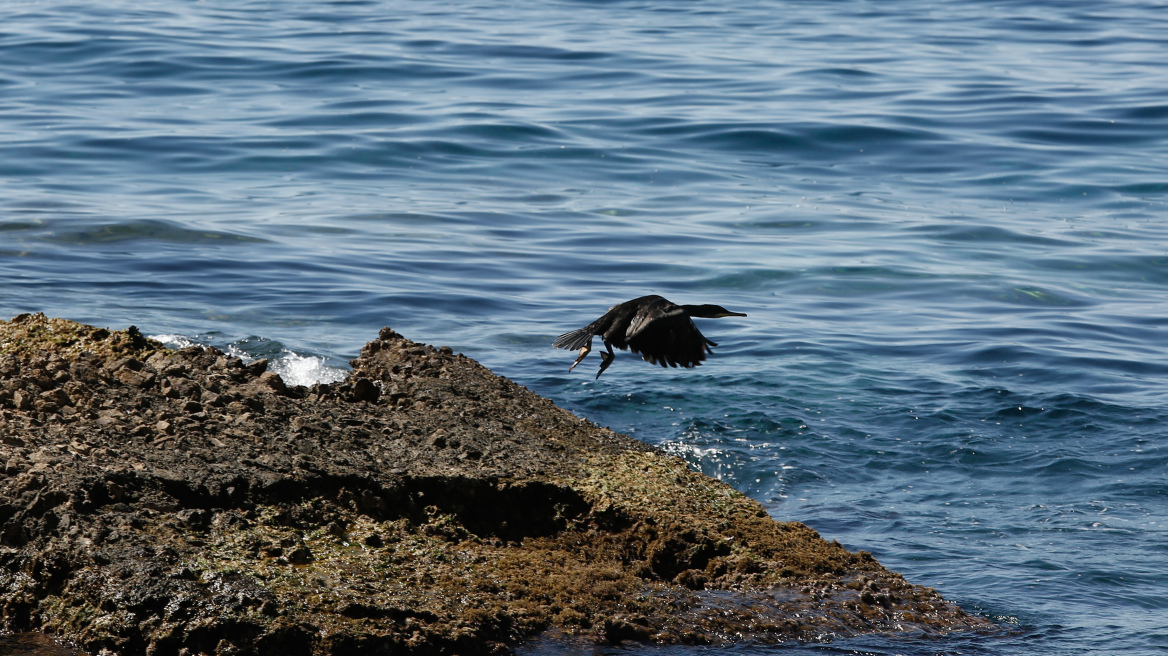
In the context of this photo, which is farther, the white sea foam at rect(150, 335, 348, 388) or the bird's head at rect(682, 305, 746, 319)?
the white sea foam at rect(150, 335, 348, 388)

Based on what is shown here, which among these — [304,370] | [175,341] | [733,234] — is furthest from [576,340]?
[733,234]

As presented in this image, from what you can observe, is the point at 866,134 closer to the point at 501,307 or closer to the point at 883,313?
the point at 883,313

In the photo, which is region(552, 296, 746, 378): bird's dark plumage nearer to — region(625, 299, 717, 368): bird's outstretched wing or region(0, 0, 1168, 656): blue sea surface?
region(625, 299, 717, 368): bird's outstretched wing

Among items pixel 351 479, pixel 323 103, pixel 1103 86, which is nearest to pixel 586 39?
pixel 323 103

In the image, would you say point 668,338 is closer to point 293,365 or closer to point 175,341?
point 293,365

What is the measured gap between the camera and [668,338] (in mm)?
4672

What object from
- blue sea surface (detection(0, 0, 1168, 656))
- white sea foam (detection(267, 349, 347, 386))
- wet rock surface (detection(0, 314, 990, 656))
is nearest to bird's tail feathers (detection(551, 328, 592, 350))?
wet rock surface (detection(0, 314, 990, 656))

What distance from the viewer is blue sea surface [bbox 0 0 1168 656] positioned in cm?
605

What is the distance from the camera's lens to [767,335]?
890 cm

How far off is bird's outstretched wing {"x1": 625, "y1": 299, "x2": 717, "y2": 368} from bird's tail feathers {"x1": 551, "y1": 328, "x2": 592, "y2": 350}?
231mm

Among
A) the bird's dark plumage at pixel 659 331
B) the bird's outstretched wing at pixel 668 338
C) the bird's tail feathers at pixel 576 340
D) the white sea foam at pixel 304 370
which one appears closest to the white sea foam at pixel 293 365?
the white sea foam at pixel 304 370

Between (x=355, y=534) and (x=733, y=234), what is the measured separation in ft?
28.1

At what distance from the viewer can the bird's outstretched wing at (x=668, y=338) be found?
15.2ft

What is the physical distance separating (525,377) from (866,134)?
369 inches
